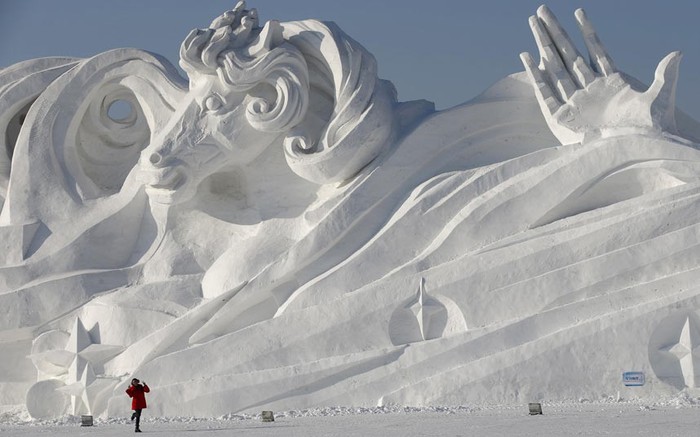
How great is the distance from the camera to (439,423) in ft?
44.0

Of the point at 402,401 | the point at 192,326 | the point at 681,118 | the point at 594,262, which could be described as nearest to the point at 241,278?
the point at 192,326

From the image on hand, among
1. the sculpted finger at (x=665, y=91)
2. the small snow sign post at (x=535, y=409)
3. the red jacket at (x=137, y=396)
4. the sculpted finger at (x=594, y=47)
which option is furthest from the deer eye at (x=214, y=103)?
the small snow sign post at (x=535, y=409)

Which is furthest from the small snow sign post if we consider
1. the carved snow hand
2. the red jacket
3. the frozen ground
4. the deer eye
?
the deer eye

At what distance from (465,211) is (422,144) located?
1.13 m

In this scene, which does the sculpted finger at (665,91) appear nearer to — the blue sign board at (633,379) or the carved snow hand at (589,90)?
the carved snow hand at (589,90)

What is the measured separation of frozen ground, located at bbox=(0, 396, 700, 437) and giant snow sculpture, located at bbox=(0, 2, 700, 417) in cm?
66

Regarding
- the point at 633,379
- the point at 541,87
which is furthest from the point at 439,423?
the point at 541,87

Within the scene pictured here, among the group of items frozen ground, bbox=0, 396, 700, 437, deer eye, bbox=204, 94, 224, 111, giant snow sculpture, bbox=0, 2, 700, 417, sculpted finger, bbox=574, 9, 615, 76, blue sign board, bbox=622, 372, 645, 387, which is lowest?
frozen ground, bbox=0, 396, 700, 437

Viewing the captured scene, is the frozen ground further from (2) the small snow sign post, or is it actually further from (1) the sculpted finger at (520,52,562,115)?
(1) the sculpted finger at (520,52,562,115)

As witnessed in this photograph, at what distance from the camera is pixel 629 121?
55.2 feet

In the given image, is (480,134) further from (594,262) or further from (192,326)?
(192,326)

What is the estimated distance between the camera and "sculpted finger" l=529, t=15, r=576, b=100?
17.2 m

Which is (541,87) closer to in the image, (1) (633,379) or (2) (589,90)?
(2) (589,90)

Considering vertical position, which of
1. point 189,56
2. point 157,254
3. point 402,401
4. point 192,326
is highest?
point 189,56
